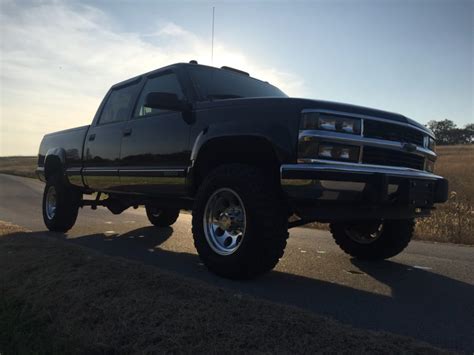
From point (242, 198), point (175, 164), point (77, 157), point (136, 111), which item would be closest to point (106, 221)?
point (77, 157)

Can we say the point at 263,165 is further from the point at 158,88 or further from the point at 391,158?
the point at 158,88

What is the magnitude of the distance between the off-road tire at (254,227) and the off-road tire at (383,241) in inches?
55.9

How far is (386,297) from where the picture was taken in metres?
3.42

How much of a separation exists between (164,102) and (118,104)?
6.94ft

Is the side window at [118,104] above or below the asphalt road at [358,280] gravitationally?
above

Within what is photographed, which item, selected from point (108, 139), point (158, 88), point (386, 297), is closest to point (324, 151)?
point (386, 297)

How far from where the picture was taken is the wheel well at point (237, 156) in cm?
384

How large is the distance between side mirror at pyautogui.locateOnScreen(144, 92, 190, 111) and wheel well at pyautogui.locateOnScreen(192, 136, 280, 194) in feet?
1.69

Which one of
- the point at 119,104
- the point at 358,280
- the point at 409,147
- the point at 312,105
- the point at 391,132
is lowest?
the point at 358,280

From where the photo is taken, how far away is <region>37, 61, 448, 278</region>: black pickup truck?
3.46m

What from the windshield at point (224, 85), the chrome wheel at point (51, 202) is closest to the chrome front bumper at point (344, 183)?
the windshield at point (224, 85)

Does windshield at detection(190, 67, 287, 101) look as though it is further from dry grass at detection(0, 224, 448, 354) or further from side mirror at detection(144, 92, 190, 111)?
dry grass at detection(0, 224, 448, 354)

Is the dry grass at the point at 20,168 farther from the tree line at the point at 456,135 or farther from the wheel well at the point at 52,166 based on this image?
the tree line at the point at 456,135

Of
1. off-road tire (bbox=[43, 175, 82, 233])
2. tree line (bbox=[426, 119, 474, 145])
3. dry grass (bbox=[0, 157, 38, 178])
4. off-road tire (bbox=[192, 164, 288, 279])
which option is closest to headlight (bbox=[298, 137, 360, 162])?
off-road tire (bbox=[192, 164, 288, 279])
